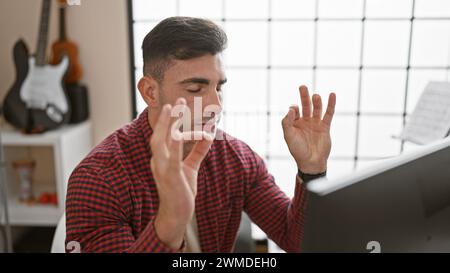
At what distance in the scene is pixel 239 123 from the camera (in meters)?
0.84

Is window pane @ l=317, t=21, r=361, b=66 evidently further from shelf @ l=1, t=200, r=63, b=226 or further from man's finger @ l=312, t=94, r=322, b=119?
shelf @ l=1, t=200, r=63, b=226

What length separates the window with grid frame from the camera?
734 millimetres

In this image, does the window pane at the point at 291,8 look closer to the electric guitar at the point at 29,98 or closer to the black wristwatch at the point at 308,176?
the black wristwatch at the point at 308,176

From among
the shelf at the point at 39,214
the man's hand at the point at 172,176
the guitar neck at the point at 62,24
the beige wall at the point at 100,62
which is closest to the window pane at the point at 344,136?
the man's hand at the point at 172,176

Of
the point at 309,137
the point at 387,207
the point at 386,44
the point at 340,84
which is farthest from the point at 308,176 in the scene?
the point at 386,44

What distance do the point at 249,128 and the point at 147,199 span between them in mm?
272

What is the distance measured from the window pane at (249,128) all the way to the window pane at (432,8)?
34 cm

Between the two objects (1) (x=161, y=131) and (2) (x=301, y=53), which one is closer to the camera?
(1) (x=161, y=131)

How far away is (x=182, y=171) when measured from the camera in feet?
1.30

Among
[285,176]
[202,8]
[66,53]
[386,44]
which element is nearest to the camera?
[202,8]

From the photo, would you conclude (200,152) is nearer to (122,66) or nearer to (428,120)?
(428,120)

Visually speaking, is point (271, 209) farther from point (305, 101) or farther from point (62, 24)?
point (62, 24)

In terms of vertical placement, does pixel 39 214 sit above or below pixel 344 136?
below

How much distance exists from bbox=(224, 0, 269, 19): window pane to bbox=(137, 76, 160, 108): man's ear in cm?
34
